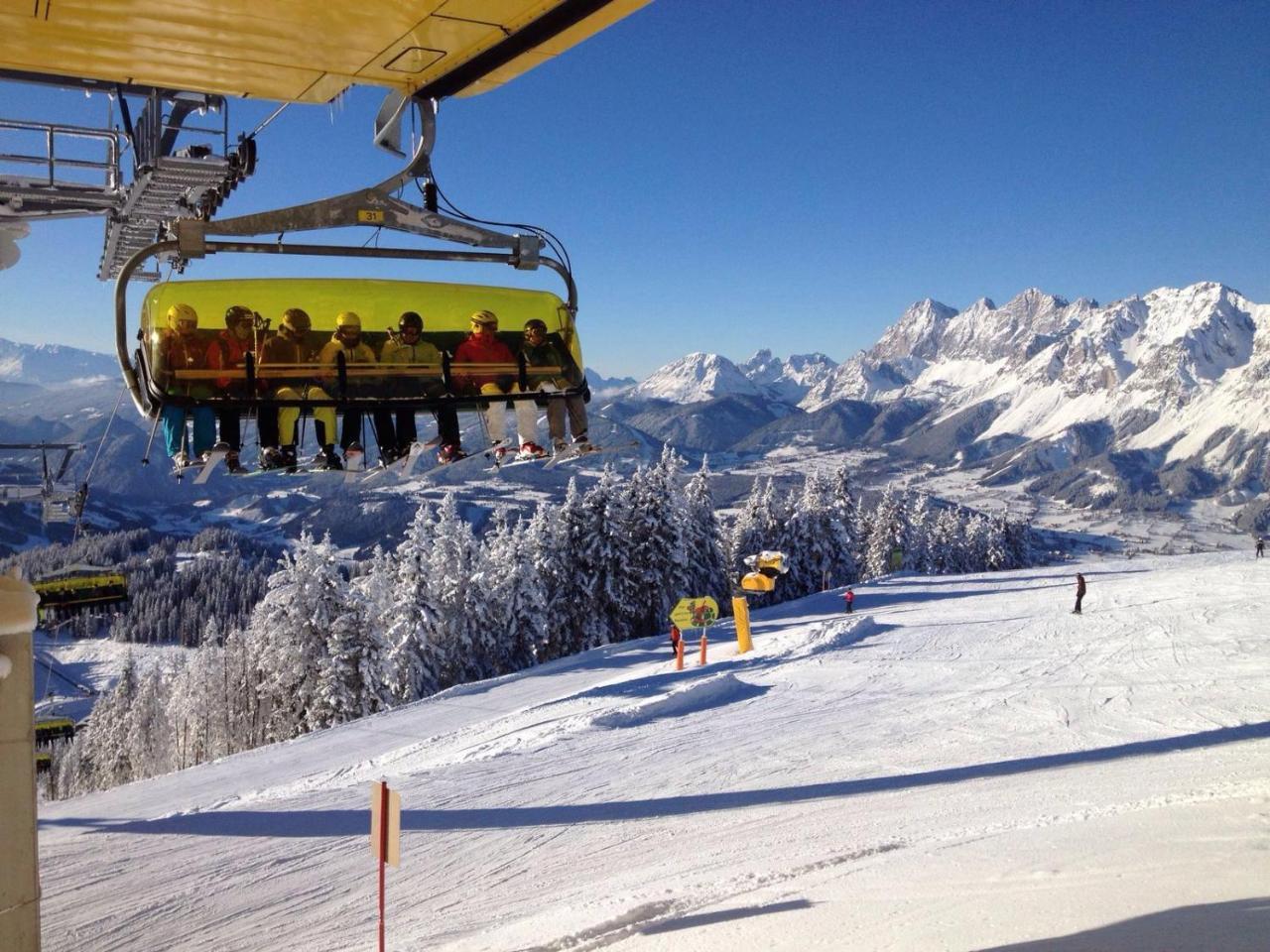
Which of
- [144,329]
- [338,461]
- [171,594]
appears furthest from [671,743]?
[171,594]

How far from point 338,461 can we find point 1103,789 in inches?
400

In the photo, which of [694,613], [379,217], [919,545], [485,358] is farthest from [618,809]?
[919,545]

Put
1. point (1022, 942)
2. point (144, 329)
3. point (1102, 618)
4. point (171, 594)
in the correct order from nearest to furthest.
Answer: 1. point (144, 329)
2. point (1022, 942)
3. point (1102, 618)
4. point (171, 594)

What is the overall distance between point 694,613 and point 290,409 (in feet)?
65.6

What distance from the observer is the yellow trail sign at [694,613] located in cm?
2473

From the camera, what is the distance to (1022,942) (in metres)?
6.27

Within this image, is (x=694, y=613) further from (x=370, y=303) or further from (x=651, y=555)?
(x=370, y=303)

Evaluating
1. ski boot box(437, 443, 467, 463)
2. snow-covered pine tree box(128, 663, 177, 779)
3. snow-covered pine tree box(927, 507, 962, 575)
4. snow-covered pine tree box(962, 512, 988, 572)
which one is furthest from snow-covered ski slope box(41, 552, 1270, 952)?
snow-covered pine tree box(962, 512, 988, 572)

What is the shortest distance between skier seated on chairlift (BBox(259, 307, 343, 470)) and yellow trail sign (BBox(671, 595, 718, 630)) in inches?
737

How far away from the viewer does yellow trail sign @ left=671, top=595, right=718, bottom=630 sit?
81.1 feet

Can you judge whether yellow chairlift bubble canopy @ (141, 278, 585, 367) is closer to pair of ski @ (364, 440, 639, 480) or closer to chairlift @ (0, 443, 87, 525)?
pair of ski @ (364, 440, 639, 480)

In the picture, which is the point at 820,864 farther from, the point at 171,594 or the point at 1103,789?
the point at 171,594

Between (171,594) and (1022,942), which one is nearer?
(1022,942)

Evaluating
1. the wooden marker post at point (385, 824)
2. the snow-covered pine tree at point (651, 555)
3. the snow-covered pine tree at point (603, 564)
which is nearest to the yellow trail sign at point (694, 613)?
the snow-covered pine tree at point (603, 564)
